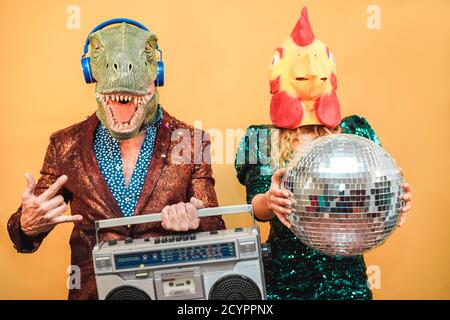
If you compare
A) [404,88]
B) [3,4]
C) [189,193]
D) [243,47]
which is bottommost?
[189,193]

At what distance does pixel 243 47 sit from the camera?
2510mm

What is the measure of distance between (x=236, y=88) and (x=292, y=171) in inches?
34.2

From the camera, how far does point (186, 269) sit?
1714mm

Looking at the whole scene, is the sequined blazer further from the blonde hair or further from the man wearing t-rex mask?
the blonde hair

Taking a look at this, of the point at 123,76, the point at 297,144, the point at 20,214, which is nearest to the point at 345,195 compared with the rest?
the point at 297,144

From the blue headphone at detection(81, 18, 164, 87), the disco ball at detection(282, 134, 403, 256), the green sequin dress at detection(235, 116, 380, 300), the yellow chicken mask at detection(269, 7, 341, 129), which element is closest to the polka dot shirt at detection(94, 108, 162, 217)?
the blue headphone at detection(81, 18, 164, 87)

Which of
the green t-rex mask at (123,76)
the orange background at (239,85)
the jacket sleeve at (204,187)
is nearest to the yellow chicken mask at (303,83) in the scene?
the jacket sleeve at (204,187)

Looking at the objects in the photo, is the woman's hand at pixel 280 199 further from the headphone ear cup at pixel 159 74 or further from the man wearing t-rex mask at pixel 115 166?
the headphone ear cup at pixel 159 74

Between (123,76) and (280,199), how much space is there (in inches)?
21.9

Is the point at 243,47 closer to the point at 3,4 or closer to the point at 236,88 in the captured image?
the point at 236,88

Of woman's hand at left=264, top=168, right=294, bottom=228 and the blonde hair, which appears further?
the blonde hair

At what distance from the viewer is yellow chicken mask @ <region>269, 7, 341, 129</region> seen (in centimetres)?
196

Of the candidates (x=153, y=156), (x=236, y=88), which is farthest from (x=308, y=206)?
(x=236, y=88)
